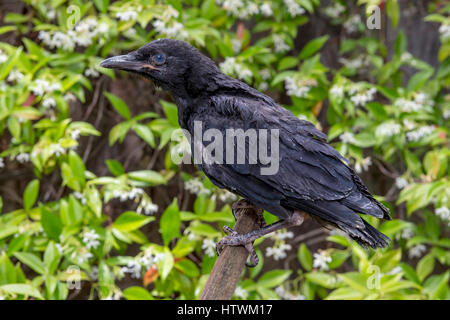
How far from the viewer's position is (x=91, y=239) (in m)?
2.84

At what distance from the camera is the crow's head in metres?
2.10

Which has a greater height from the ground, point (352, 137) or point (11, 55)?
point (11, 55)

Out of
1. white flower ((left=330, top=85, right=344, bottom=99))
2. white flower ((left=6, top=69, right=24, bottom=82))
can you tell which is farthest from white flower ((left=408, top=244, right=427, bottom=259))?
white flower ((left=6, top=69, right=24, bottom=82))

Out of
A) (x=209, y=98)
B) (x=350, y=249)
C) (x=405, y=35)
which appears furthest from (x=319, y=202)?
(x=405, y=35)

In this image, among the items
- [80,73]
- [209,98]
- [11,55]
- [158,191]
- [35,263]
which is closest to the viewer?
[209,98]

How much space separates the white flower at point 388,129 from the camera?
10.0 feet

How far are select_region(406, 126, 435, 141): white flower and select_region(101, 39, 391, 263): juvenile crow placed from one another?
111 centimetres

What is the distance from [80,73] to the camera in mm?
3229

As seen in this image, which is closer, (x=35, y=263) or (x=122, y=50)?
(x=35, y=263)

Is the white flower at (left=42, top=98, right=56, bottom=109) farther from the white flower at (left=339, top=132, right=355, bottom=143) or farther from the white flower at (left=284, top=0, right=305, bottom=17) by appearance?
the white flower at (left=339, top=132, right=355, bottom=143)

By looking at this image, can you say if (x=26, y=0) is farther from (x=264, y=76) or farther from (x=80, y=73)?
(x=264, y=76)

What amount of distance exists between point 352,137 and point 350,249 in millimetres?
598

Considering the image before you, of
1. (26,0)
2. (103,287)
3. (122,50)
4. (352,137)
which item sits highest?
(26,0)

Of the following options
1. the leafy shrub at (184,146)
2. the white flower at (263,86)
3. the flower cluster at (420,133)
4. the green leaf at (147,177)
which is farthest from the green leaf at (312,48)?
the green leaf at (147,177)
